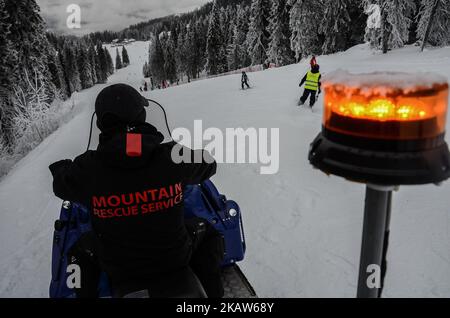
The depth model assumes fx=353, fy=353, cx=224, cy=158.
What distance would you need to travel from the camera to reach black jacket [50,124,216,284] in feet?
6.73

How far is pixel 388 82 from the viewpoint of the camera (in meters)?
1.09

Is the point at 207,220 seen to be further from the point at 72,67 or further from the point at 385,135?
the point at 72,67

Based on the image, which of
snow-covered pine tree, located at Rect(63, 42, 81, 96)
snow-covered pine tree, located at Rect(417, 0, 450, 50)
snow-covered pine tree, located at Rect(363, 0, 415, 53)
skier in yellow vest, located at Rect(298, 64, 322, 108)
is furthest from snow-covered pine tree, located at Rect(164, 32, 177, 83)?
skier in yellow vest, located at Rect(298, 64, 322, 108)

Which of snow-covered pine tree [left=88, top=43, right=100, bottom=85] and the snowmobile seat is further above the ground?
the snowmobile seat

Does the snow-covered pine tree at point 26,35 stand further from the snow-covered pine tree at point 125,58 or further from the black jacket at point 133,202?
the snow-covered pine tree at point 125,58

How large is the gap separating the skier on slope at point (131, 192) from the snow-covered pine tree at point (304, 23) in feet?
116

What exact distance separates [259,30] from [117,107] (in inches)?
1691

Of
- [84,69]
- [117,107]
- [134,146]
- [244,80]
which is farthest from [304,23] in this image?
[84,69]

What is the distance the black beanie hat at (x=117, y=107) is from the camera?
2201 millimetres

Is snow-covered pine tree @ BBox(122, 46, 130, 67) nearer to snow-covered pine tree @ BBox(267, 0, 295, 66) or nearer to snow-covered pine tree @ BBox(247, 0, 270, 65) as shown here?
snow-covered pine tree @ BBox(247, 0, 270, 65)

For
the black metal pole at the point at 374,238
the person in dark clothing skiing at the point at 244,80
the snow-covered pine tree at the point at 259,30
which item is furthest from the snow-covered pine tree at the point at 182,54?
the black metal pole at the point at 374,238

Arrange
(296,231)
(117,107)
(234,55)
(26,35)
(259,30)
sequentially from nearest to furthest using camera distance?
(117,107)
(296,231)
(26,35)
(259,30)
(234,55)

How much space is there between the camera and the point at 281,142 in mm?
8430

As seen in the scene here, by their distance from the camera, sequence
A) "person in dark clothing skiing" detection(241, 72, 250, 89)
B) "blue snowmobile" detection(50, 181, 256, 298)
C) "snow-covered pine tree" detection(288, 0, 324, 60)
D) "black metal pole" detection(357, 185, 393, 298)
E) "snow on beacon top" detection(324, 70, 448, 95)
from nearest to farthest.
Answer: "snow on beacon top" detection(324, 70, 448, 95) < "black metal pole" detection(357, 185, 393, 298) < "blue snowmobile" detection(50, 181, 256, 298) < "person in dark clothing skiing" detection(241, 72, 250, 89) < "snow-covered pine tree" detection(288, 0, 324, 60)
